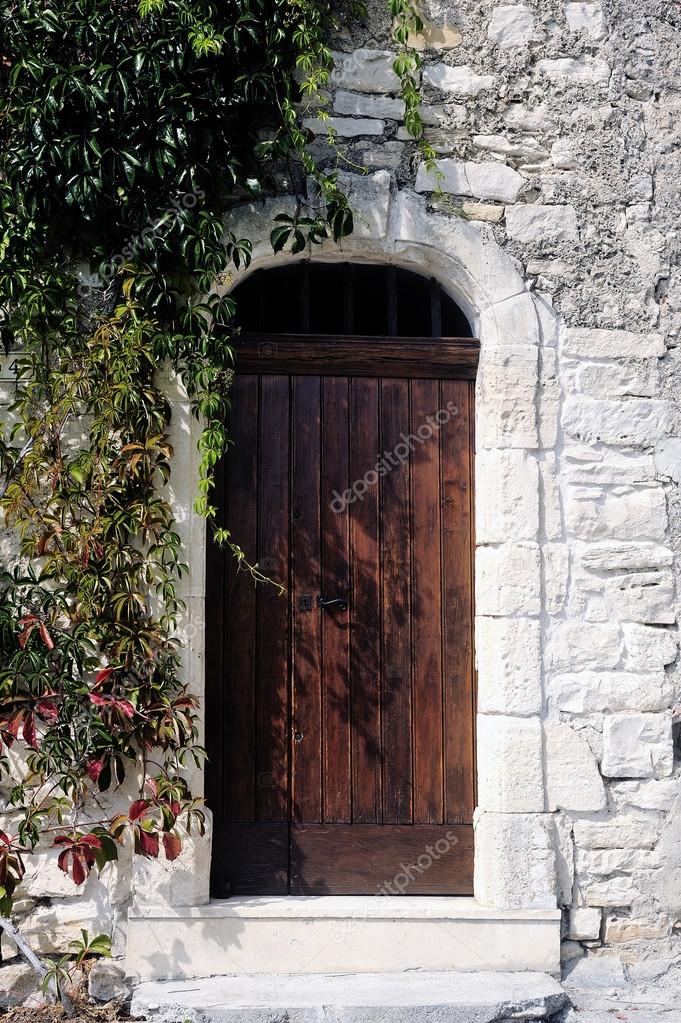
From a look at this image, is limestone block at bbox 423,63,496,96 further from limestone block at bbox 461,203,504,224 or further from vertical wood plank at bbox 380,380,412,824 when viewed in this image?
vertical wood plank at bbox 380,380,412,824

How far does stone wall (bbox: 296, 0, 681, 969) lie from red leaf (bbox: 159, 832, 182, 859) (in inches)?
44.1

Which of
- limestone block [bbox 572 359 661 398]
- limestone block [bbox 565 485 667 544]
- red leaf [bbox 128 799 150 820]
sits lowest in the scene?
red leaf [bbox 128 799 150 820]

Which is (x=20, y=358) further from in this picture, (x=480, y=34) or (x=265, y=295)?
(x=480, y=34)

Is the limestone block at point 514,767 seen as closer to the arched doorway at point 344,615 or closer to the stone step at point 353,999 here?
the arched doorway at point 344,615

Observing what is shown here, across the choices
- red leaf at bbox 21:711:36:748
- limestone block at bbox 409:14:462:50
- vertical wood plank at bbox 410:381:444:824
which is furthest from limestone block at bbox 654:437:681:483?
red leaf at bbox 21:711:36:748

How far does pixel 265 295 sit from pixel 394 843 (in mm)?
2240

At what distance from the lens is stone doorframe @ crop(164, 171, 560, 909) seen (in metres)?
3.34

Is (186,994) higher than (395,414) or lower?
lower

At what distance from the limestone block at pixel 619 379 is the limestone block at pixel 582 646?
910 mm

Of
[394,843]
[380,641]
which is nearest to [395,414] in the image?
[380,641]

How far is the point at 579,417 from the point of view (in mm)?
3553

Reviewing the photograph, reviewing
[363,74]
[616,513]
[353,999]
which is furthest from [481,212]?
[353,999]

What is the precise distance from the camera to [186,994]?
9.97 ft

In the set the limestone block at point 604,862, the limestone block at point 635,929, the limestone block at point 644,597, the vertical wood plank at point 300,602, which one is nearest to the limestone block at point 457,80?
the vertical wood plank at point 300,602
